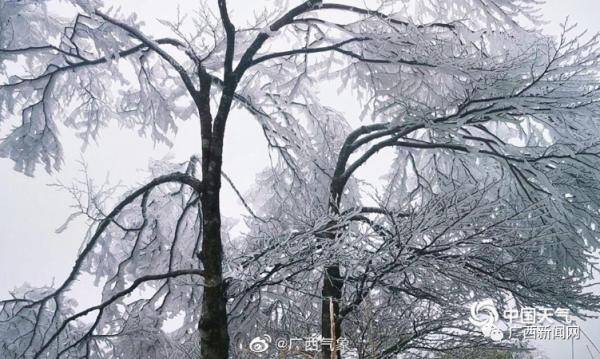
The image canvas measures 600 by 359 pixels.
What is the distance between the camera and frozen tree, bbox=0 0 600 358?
203 inches

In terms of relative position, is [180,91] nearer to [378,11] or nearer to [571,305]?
[378,11]

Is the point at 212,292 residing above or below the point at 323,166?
below

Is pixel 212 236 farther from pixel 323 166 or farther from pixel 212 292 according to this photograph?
pixel 323 166

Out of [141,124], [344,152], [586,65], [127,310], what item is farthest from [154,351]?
[586,65]

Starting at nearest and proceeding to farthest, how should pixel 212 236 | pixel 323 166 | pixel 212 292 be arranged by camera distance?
pixel 212 292 < pixel 212 236 < pixel 323 166

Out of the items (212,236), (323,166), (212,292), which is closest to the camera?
(212,292)

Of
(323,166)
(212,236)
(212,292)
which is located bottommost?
(212,292)

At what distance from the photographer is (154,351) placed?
671 centimetres

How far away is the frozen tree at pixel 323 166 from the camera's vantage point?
16.9 feet

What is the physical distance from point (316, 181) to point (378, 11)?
3.44 m

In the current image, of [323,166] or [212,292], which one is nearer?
[212,292]

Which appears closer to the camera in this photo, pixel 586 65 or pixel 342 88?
pixel 586 65

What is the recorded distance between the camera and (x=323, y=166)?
8352 mm

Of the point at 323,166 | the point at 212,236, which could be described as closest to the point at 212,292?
the point at 212,236
